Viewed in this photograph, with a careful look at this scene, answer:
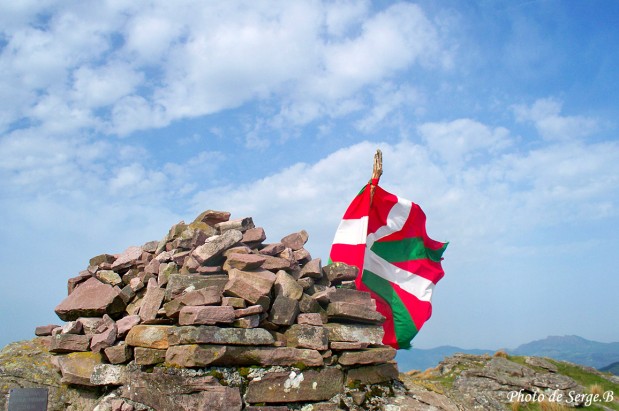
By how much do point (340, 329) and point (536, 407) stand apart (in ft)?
35.4

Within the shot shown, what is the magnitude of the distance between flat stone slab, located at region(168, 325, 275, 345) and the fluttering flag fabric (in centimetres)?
524

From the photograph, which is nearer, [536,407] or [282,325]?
[282,325]

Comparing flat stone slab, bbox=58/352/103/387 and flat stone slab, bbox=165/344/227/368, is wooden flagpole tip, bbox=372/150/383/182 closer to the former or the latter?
flat stone slab, bbox=165/344/227/368

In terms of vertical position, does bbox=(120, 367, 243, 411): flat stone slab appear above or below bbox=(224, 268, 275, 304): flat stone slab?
below

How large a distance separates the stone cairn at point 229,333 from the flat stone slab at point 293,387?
1 centimetres

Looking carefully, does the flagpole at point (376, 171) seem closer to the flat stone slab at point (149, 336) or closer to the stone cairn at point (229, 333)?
the stone cairn at point (229, 333)

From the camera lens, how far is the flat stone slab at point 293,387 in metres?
6.11

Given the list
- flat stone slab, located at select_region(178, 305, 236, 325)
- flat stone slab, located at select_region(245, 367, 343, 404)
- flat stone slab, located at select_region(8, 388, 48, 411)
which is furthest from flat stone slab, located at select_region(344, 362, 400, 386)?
flat stone slab, located at select_region(8, 388, 48, 411)

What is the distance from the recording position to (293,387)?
20.4 ft

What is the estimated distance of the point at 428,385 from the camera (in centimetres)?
764

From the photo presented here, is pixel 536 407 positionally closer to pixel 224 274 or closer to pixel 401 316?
pixel 401 316

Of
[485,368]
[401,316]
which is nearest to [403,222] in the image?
[401,316]

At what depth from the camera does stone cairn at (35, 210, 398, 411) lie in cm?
609

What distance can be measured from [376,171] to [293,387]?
21.7ft
